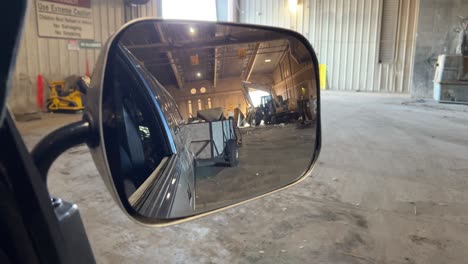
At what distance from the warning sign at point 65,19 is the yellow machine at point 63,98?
84cm

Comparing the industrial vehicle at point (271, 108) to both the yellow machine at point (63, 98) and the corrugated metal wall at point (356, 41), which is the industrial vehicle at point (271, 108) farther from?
the corrugated metal wall at point (356, 41)

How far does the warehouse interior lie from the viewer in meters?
0.78

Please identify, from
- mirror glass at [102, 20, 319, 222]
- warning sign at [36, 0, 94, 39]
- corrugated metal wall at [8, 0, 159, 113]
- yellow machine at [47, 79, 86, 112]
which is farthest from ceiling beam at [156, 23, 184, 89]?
warning sign at [36, 0, 94, 39]

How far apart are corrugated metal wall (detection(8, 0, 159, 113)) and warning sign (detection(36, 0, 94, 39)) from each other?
3.5 inches

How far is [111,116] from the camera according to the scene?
1.68 ft

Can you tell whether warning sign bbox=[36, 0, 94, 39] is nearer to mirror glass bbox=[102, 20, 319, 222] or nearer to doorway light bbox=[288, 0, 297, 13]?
mirror glass bbox=[102, 20, 319, 222]

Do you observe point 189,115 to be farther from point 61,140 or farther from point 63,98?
point 63,98

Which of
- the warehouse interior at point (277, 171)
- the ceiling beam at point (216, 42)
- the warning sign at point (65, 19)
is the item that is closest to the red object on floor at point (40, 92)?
the warehouse interior at point (277, 171)

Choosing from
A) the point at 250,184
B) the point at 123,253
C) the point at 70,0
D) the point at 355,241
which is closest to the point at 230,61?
the point at 250,184

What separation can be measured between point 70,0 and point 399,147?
5.62 metres

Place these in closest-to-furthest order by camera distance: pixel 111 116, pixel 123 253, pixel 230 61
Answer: pixel 111 116 → pixel 230 61 → pixel 123 253

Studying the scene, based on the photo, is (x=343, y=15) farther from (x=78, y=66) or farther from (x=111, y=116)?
(x=111, y=116)

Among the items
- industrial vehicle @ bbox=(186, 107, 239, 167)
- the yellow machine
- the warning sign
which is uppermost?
the warning sign

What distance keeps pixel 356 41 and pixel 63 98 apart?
8.95 meters
